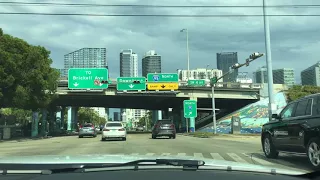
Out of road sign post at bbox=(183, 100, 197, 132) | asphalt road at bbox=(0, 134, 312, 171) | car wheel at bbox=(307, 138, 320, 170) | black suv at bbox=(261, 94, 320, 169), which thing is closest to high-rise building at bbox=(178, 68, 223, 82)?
road sign post at bbox=(183, 100, 197, 132)

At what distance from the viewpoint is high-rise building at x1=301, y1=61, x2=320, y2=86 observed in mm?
61062

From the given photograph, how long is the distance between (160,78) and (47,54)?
637 inches

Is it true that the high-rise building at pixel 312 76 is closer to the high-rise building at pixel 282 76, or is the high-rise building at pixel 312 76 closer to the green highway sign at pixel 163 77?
the high-rise building at pixel 282 76

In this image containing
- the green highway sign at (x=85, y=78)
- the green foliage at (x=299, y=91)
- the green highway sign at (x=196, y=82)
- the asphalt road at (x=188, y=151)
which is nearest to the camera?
the asphalt road at (x=188, y=151)

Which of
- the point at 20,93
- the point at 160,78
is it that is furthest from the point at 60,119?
the point at 20,93

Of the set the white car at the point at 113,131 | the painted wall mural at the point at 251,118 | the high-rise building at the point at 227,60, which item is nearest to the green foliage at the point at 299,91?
the painted wall mural at the point at 251,118

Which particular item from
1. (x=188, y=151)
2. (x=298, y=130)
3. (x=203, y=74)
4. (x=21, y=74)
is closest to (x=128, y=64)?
(x=203, y=74)

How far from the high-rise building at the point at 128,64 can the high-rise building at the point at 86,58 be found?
620 cm

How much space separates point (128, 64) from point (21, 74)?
49.8 m

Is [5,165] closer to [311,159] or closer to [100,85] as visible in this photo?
[311,159]

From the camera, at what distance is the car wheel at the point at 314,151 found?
412 inches

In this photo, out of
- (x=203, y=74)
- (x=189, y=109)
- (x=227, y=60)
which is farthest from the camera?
(x=203, y=74)

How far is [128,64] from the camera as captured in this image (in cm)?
8400

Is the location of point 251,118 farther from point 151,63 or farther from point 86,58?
point 86,58
